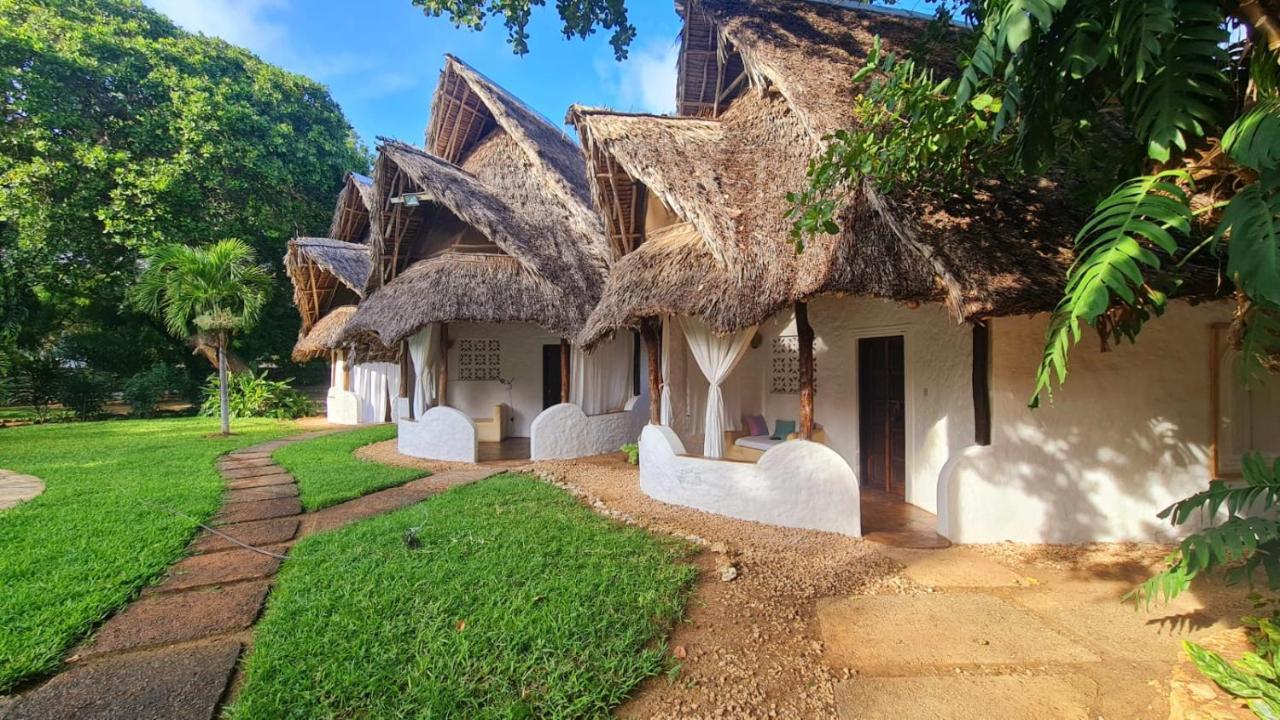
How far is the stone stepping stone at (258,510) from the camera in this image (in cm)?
554

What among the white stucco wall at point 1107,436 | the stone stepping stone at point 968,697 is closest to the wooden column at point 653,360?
the white stucco wall at point 1107,436

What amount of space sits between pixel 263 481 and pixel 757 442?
21.9 ft

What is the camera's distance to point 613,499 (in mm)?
6488

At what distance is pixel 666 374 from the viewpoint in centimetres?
814

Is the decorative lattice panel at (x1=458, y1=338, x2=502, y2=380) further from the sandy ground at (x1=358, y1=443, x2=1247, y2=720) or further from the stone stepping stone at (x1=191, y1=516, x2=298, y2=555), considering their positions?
the sandy ground at (x1=358, y1=443, x2=1247, y2=720)

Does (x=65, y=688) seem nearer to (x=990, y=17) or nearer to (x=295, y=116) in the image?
(x=990, y=17)

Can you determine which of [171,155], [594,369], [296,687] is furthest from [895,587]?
[171,155]

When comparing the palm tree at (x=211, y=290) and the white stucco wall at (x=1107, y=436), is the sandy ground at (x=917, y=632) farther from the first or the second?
the palm tree at (x=211, y=290)

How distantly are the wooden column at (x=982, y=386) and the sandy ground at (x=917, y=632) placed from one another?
1.00m

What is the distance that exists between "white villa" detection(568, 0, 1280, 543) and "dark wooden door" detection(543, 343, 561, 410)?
4.42 m

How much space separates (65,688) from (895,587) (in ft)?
16.0

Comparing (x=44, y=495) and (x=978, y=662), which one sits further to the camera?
(x=44, y=495)

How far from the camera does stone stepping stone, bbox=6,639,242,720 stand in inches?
98.7

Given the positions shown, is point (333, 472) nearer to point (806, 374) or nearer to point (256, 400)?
point (806, 374)
